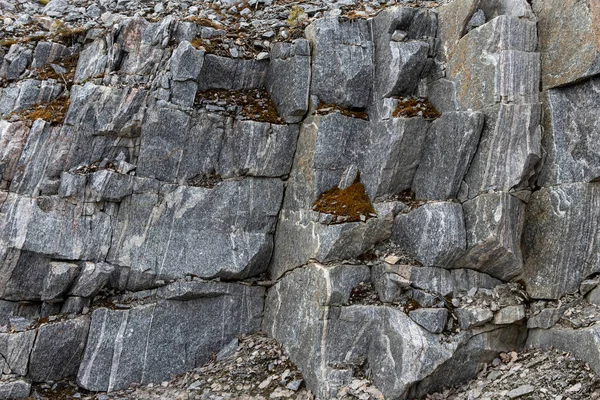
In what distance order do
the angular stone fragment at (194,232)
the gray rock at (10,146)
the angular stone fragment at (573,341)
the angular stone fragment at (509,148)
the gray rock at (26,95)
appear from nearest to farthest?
the angular stone fragment at (573,341)
the angular stone fragment at (509,148)
the gray rock at (10,146)
the angular stone fragment at (194,232)
the gray rock at (26,95)

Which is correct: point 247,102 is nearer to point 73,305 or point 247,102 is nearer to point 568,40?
point 73,305

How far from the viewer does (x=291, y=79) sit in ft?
47.9

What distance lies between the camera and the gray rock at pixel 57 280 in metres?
13.4

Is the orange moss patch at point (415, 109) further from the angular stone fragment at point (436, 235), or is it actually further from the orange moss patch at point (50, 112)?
the orange moss patch at point (50, 112)

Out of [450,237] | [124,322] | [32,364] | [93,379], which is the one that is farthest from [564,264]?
[32,364]

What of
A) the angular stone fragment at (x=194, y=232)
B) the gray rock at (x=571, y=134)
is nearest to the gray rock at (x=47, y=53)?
the angular stone fragment at (x=194, y=232)

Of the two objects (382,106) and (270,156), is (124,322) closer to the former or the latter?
(270,156)

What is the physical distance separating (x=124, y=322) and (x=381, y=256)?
6.86 meters

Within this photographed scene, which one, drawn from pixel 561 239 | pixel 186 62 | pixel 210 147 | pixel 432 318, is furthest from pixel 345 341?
pixel 186 62

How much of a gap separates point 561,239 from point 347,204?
4.95 meters

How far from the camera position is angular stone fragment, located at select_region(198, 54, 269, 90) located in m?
14.9

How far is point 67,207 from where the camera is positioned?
13820 millimetres

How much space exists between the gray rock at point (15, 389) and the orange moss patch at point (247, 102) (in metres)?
8.40

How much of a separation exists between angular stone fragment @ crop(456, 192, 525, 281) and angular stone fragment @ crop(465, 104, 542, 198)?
346 millimetres
